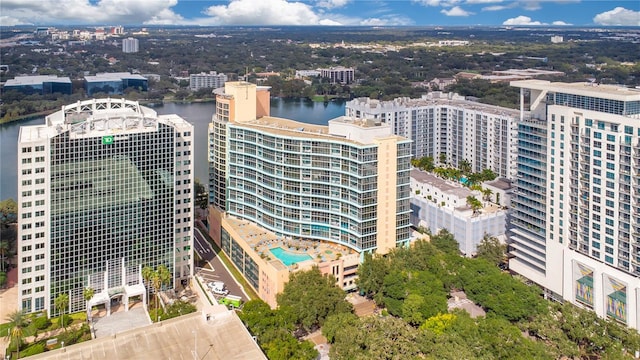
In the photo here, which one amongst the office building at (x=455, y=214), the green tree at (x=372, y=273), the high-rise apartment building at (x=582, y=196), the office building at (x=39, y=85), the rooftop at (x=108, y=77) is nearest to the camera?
the high-rise apartment building at (x=582, y=196)

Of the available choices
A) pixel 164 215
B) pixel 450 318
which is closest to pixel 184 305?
pixel 164 215

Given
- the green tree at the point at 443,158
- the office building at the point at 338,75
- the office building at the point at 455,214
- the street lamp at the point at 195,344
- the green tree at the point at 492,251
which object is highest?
the office building at the point at 338,75

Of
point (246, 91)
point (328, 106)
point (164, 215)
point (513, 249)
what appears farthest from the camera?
point (328, 106)

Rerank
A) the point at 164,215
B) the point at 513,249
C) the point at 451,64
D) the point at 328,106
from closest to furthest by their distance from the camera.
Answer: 1. the point at 164,215
2. the point at 513,249
3. the point at 328,106
4. the point at 451,64

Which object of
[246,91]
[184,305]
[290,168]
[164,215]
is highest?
[246,91]

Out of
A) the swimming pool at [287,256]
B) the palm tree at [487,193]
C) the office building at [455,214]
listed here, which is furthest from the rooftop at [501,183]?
the swimming pool at [287,256]

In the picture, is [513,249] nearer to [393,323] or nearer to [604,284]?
[604,284]

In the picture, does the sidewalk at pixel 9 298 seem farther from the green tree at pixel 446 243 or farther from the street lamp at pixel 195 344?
the green tree at pixel 446 243
